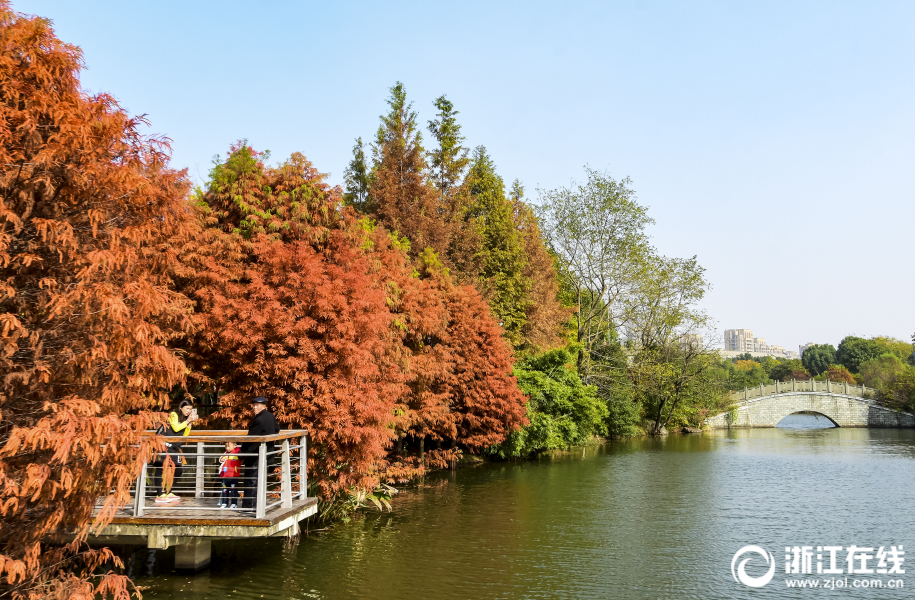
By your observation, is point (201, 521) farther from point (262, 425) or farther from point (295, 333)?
point (295, 333)

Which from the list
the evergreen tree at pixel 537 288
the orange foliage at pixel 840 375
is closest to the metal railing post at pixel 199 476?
the evergreen tree at pixel 537 288

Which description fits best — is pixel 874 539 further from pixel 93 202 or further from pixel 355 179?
pixel 355 179

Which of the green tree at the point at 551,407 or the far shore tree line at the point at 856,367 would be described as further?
the far shore tree line at the point at 856,367

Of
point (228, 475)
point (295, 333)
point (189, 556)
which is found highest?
point (295, 333)

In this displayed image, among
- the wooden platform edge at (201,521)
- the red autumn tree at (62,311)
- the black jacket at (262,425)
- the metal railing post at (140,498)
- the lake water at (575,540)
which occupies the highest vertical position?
the red autumn tree at (62,311)

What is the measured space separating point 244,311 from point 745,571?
10372 mm

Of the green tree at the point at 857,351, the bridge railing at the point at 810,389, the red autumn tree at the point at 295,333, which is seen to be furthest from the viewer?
the green tree at the point at 857,351

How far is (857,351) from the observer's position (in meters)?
95.9

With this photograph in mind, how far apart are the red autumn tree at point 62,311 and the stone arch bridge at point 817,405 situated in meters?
58.6

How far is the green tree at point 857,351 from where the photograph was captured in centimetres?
9431

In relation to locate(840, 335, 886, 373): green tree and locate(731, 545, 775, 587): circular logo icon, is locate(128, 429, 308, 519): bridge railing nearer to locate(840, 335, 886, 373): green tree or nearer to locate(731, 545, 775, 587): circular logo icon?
locate(731, 545, 775, 587): circular logo icon

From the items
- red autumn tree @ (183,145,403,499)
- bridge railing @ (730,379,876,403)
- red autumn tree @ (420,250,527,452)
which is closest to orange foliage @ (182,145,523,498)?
red autumn tree @ (183,145,403,499)

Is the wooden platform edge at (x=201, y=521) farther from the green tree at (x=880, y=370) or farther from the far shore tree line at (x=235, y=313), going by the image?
the green tree at (x=880, y=370)

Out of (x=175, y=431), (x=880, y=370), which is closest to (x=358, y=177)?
(x=175, y=431)
